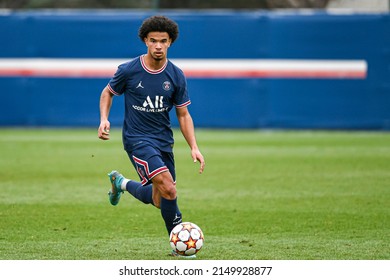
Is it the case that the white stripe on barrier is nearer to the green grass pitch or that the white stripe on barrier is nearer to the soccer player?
the green grass pitch

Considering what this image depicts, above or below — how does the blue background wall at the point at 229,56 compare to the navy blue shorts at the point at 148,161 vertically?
below

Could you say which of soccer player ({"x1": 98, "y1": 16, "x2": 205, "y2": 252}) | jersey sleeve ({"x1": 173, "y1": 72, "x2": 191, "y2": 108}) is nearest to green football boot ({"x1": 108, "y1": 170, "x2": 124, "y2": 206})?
soccer player ({"x1": 98, "y1": 16, "x2": 205, "y2": 252})

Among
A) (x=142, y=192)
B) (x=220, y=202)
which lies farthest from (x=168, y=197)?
(x=220, y=202)

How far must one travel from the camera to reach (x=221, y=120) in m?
23.2

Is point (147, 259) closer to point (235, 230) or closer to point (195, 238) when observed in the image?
point (195, 238)

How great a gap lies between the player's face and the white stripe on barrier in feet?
47.6

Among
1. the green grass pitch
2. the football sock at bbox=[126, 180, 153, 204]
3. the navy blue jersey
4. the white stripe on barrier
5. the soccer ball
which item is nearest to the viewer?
the soccer ball

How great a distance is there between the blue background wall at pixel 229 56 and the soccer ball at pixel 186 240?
14.9 metres

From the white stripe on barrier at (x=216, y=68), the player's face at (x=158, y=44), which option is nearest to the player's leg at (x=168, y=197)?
the player's face at (x=158, y=44)

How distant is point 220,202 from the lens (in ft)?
38.9

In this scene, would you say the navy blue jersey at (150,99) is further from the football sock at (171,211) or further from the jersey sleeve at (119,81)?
the football sock at (171,211)

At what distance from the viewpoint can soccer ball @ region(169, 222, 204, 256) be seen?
25.5 feet

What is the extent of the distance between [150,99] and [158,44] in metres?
0.51

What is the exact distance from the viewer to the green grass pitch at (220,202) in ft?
27.8
